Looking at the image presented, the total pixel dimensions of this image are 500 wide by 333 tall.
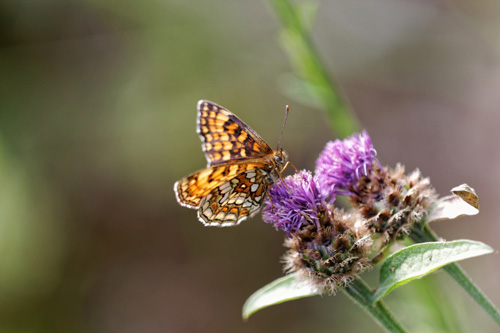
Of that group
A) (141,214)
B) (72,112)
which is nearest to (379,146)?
(141,214)

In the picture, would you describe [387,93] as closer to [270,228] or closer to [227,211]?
[270,228]

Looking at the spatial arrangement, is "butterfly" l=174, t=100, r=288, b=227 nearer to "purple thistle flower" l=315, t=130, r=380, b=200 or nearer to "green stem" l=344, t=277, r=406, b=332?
"purple thistle flower" l=315, t=130, r=380, b=200

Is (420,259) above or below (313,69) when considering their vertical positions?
below

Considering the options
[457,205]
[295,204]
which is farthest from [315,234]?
[457,205]

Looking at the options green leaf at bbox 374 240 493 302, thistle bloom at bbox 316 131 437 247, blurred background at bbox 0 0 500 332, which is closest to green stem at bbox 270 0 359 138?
thistle bloom at bbox 316 131 437 247

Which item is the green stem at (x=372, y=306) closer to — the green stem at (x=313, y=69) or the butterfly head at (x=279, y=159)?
the butterfly head at (x=279, y=159)

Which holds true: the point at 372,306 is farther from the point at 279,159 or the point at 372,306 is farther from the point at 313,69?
the point at 313,69

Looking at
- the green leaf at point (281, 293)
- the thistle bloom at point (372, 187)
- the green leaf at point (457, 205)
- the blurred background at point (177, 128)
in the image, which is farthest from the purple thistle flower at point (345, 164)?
the blurred background at point (177, 128)
